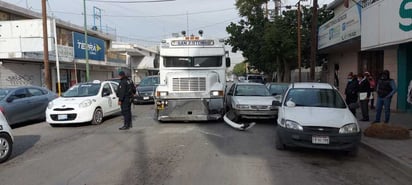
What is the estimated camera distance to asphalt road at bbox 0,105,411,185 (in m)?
6.15

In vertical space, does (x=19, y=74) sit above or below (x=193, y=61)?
below

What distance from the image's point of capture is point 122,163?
7184 mm

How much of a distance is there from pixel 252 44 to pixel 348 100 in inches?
866

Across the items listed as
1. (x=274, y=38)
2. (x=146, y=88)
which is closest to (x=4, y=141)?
(x=146, y=88)

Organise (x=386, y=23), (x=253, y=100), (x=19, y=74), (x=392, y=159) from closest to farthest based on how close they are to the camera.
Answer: (x=392, y=159), (x=386, y=23), (x=253, y=100), (x=19, y=74)

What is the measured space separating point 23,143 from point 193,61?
636 cm

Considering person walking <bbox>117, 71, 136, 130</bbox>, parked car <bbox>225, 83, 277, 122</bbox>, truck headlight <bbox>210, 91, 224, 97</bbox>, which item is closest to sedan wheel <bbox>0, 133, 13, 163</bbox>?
person walking <bbox>117, 71, 136, 130</bbox>

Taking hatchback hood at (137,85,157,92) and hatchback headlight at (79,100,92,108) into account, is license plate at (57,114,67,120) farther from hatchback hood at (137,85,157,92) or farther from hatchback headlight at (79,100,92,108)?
hatchback hood at (137,85,157,92)

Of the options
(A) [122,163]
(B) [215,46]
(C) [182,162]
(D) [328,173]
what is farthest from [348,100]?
(A) [122,163]

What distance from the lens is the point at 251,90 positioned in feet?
48.2

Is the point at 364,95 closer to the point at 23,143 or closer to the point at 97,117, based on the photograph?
the point at 97,117

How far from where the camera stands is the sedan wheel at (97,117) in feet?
42.9

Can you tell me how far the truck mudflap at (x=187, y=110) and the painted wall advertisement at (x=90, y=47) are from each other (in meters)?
21.7

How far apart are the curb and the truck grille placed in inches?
223
